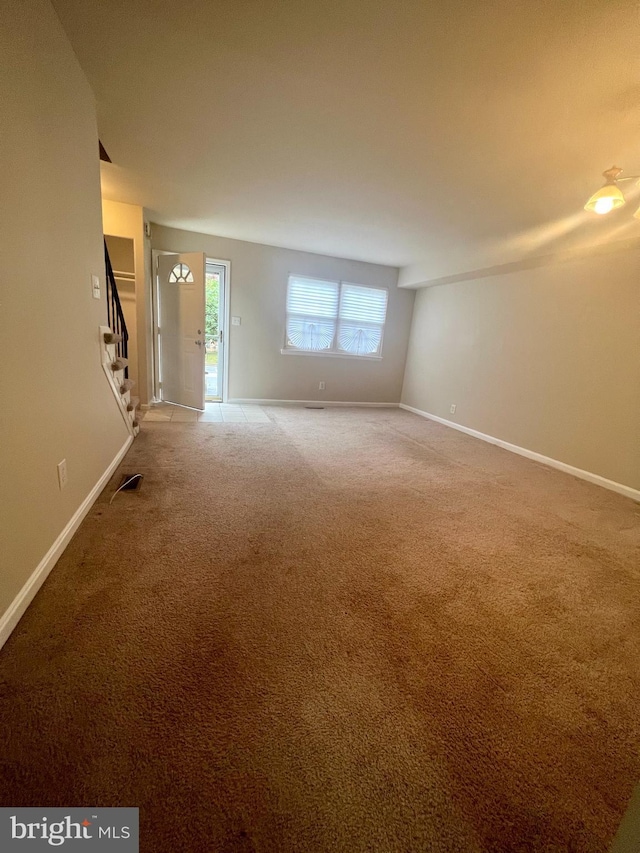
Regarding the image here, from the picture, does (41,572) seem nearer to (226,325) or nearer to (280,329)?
(226,325)

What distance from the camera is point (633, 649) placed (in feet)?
4.63

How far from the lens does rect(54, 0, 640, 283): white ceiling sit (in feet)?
4.75

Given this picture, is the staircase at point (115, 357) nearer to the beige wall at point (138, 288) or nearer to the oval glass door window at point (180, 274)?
the beige wall at point (138, 288)

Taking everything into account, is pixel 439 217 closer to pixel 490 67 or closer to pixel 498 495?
pixel 490 67

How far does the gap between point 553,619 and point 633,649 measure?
0.94ft

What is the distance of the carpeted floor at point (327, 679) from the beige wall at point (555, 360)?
151 centimetres

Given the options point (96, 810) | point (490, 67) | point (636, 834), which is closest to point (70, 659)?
point (96, 810)

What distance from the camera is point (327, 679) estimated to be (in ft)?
3.79

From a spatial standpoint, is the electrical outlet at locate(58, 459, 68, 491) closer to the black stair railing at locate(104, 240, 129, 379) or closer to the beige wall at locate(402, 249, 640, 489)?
the black stair railing at locate(104, 240, 129, 379)

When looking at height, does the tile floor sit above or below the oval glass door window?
below

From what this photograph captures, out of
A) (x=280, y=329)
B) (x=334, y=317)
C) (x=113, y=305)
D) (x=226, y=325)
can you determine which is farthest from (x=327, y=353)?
(x=113, y=305)

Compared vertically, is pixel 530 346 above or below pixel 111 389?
above

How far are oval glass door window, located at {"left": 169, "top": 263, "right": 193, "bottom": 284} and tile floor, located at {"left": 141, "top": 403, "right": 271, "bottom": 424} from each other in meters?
1.75

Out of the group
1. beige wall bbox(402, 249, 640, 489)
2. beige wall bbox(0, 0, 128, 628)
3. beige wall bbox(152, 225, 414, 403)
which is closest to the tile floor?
beige wall bbox(152, 225, 414, 403)
